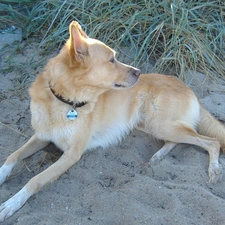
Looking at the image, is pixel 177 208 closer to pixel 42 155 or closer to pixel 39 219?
pixel 39 219

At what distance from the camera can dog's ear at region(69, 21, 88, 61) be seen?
2963mm

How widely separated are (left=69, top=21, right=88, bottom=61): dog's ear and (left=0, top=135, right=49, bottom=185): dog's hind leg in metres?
0.99

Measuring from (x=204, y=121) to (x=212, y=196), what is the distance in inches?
44.0

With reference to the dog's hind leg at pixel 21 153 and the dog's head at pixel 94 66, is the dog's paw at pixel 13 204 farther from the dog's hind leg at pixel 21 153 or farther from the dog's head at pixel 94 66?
the dog's head at pixel 94 66

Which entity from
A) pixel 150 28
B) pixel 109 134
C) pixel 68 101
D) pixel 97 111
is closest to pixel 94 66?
pixel 68 101

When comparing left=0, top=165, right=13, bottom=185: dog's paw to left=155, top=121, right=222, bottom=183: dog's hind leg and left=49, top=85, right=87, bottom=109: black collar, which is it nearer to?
left=49, top=85, right=87, bottom=109: black collar

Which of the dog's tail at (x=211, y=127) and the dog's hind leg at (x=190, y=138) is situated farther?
the dog's tail at (x=211, y=127)

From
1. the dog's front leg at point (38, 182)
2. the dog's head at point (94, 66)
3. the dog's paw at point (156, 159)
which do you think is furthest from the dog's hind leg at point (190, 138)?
the dog's front leg at point (38, 182)

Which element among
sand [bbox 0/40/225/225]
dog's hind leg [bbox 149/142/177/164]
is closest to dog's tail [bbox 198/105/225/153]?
sand [bbox 0/40/225/225]

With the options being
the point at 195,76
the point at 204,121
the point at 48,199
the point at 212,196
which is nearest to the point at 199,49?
the point at 195,76

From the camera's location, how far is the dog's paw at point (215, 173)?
320 cm

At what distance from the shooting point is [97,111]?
3.66 m

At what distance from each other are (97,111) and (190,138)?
3.21ft

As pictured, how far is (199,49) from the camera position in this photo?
189 inches
